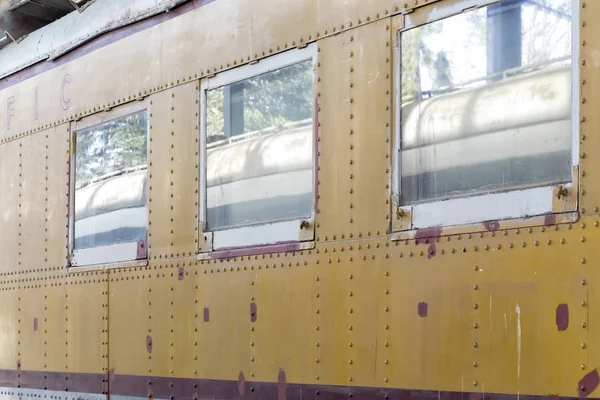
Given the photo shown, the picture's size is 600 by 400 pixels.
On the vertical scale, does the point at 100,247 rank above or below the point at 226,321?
above

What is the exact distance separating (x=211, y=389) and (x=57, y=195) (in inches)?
84.6

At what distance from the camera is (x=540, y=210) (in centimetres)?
300

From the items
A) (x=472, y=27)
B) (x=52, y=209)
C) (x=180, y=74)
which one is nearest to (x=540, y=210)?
(x=472, y=27)

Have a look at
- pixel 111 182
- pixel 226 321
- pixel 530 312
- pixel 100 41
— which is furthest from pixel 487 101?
pixel 100 41

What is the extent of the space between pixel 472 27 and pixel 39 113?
3854 millimetres

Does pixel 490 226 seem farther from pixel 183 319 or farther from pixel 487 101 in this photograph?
pixel 183 319

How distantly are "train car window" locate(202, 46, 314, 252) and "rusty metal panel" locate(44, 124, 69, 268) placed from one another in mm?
1603

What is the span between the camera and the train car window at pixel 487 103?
3.03 metres

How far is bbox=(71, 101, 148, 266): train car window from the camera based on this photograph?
201 inches

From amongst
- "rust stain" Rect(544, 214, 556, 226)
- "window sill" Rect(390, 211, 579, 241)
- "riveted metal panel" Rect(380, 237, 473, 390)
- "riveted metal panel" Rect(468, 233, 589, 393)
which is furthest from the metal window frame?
"rust stain" Rect(544, 214, 556, 226)

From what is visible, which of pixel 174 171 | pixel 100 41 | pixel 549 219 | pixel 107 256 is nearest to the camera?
pixel 549 219

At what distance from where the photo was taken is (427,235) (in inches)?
133

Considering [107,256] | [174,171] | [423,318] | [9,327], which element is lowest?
[9,327]

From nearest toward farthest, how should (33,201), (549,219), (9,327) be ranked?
(549,219)
(33,201)
(9,327)
